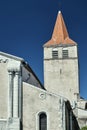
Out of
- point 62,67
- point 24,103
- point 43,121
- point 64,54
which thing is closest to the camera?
point 43,121

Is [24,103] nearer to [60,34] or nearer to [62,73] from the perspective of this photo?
[62,73]

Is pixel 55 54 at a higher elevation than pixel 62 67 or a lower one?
higher

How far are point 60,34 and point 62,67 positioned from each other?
6378 millimetres

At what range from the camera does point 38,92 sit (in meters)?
30.8

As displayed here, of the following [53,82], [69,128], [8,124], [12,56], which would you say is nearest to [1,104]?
[8,124]

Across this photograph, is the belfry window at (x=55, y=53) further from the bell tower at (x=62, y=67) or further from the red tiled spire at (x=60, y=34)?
the red tiled spire at (x=60, y=34)

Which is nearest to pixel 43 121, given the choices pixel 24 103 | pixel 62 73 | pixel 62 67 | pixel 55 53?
pixel 24 103

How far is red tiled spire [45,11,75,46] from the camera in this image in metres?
57.2

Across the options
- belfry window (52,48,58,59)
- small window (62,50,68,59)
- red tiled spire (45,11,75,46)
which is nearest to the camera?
small window (62,50,68,59)

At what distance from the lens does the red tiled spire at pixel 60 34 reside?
5722 cm

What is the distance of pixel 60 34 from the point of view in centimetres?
5844

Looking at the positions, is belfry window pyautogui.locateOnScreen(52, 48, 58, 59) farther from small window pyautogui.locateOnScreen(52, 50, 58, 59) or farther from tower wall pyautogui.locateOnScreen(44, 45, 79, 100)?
tower wall pyautogui.locateOnScreen(44, 45, 79, 100)

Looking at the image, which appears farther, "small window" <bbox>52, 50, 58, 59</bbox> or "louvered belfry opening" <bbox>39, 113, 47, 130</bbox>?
"small window" <bbox>52, 50, 58, 59</bbox>

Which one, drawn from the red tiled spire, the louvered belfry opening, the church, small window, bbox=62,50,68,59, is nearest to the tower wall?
small window, bbox=62,50,68,59
